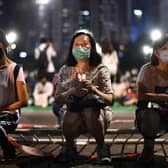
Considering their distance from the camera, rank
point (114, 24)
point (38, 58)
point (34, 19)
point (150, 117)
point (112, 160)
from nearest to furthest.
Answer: point (150, 117), point (112, 160), point (38, 58), point (114, 24), point (34, 19)

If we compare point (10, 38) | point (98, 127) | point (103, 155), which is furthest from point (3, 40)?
point (10, 38)

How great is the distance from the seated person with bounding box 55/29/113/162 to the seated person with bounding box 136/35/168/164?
1.04ft

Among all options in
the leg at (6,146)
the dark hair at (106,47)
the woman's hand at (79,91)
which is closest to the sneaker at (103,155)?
the woman's hand at (79,91)

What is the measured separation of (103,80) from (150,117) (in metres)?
0.59

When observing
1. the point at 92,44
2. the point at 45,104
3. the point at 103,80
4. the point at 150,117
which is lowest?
the point at 45,104

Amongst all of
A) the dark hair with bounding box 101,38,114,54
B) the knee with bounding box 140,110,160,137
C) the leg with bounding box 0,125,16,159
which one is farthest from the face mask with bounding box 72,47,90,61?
the dark hair with bounding box 101,38,114,54

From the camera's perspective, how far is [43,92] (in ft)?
40.6

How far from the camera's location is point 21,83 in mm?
4703

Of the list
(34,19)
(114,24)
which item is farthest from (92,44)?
(34,19)

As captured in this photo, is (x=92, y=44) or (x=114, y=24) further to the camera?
(x=114, y=24)

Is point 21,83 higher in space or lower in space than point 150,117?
higher

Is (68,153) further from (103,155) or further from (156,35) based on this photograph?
(156,35)

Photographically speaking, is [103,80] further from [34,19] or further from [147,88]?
[34,19]

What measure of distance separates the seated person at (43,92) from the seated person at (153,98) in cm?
767
